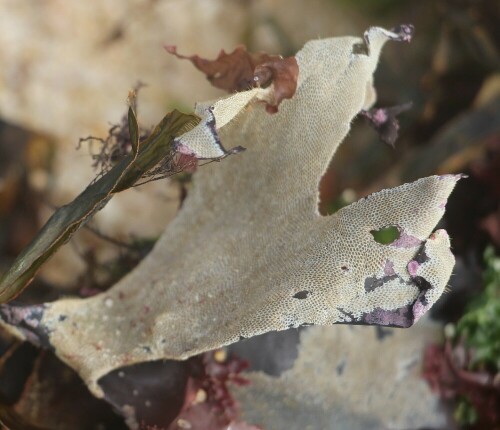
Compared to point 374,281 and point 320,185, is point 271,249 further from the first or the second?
point 320,185

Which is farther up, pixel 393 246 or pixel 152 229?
pixel 393 246

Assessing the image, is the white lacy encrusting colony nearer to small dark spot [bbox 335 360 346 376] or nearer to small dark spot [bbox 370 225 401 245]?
small dark spot [bbox 370 225 401 245]

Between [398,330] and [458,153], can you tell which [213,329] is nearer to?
[398,330]

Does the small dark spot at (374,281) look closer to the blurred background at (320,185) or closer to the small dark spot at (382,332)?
the blurred background at (320,185)

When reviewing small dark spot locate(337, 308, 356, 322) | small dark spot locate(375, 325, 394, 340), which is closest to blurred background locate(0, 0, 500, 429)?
small dark spot locate(375, 325, 394, 340)

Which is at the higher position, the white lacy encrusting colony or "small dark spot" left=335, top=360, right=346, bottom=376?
the white lacy encrusting colony

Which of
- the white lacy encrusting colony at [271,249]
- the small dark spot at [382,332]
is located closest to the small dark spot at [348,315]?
the white lacy encrusting colony at [271,249]

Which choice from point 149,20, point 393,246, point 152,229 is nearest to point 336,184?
point 152,229

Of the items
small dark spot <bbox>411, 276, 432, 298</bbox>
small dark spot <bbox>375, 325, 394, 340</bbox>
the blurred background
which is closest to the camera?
small dark spot <bbox>411, 276, 432, 298</bbox>
